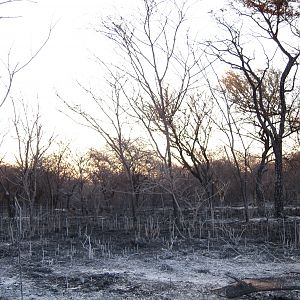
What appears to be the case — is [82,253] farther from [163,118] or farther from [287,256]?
[163,118]

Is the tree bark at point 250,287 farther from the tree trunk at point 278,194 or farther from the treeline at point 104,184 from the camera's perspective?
the treeline at point 104,184

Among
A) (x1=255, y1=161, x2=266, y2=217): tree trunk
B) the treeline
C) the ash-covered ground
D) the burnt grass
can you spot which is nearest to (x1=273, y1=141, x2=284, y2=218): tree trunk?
(x1=255, y1=161, x2=266, y2=217): tree trunk

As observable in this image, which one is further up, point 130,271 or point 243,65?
point 243,65

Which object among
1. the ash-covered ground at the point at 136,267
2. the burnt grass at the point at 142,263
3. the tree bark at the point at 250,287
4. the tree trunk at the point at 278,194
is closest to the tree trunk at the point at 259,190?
the tree trunk at the point at 278,194

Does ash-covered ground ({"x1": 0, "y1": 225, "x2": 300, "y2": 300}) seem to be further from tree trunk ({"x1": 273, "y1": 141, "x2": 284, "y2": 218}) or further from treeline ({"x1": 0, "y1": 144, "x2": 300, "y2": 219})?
treeline ({"x1": 0, "y1": 144, "x2": 300, "y2": 219})

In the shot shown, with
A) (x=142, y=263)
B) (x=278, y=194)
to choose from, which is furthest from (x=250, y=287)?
(x=278, y=194)

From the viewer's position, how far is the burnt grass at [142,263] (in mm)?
5961

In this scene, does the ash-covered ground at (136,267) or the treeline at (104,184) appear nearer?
the ash-covered ground at (136,267)

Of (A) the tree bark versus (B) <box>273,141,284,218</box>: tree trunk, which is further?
(B) <box>273,141,284,218</box>: tree trunk

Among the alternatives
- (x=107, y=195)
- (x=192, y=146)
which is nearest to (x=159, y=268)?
(x=192, y=146)

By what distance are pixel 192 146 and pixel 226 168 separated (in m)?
12.9

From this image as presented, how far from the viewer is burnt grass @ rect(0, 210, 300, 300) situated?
5961 millimetres

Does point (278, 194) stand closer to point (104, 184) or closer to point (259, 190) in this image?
point (259, 190)

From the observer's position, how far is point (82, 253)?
9.01 m
